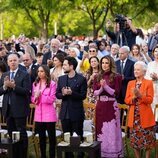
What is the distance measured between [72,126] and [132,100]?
1.15 metres

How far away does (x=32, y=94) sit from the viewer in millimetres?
9359

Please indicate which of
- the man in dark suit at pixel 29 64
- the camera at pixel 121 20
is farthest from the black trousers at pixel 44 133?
the camera at pixel 121 20

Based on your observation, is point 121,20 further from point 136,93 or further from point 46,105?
point 136,93

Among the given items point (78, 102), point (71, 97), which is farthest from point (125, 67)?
point (71, 97)

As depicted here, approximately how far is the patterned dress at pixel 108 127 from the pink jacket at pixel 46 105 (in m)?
0.76

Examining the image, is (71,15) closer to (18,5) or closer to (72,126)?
(18,5)

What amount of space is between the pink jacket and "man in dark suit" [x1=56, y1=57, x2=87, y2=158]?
0.17 metres

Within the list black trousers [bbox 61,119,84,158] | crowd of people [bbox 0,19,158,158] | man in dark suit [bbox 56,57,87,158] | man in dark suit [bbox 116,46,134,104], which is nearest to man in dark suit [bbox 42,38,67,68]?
man in dark suit [bbox 116,46,134,104]

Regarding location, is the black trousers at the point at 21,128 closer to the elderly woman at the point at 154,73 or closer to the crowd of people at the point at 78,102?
the crowd of people at the point at 78,102

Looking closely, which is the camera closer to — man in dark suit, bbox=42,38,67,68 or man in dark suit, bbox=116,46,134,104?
man in dark suit, bbox=42,38,67,68

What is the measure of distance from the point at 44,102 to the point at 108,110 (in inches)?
43.3

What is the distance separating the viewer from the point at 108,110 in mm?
9055

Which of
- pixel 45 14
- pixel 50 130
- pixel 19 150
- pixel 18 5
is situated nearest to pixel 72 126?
pixel 50 130

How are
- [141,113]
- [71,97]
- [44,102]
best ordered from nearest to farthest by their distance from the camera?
[141,113]
[71,97]
[44,102]
